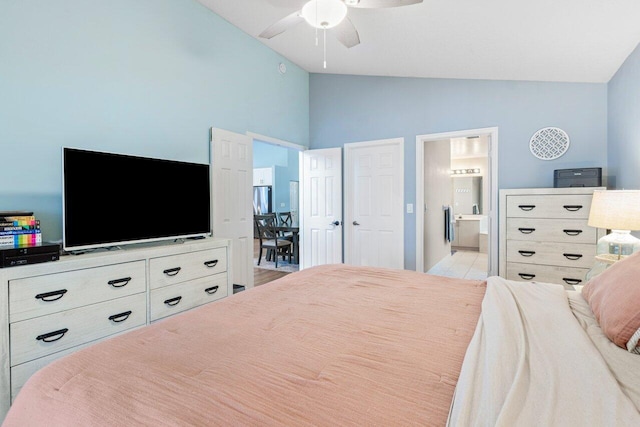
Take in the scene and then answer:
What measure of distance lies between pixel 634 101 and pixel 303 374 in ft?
10.3

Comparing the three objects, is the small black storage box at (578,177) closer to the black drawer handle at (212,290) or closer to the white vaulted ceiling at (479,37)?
the white vaulted ceiling at (479,37)

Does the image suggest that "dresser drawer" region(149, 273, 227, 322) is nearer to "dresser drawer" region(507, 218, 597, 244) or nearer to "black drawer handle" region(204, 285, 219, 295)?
"black drawer handle" region(204, 285, 219, 295)

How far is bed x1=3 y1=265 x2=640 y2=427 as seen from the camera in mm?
716

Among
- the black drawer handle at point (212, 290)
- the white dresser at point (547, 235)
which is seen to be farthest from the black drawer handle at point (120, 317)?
the white dresser at point (547, 235)

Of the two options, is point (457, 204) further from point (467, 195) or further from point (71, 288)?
point (71, 288)

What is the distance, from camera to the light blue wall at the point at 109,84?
82.3 inches

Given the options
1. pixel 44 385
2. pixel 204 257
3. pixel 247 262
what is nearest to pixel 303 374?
pixel 44 385

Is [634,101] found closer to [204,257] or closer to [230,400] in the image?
[230,400]

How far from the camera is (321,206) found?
4762 millimetres

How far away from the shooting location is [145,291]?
7.55 ft

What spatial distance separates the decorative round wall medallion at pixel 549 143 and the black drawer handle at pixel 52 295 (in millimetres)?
4247

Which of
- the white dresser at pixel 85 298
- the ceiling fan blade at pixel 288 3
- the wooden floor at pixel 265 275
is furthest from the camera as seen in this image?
the wooden floor at pixel 265 275

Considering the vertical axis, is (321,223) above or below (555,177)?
below

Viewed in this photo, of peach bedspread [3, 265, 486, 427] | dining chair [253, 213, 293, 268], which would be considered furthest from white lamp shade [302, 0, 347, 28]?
dining chair [253, 213, 293, 268]
